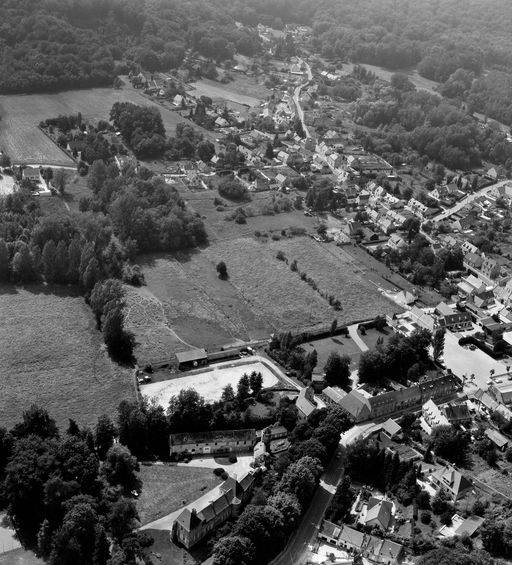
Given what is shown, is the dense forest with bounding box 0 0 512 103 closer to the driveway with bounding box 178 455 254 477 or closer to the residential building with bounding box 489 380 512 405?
the driveway with bounding box 178 455 254 477

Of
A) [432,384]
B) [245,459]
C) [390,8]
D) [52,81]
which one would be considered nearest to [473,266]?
[432,384]

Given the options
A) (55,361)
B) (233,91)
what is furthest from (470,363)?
(233,91)

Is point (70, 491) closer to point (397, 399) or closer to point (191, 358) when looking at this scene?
point (191, 358)

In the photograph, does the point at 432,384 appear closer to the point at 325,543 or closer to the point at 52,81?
the point at 325,543

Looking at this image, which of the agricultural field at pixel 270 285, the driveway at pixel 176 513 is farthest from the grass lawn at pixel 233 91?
the driveway at pixel 176 513

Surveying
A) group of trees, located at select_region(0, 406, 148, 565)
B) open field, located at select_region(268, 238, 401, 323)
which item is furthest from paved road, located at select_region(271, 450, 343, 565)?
open field, located at select_region(268, 238, 401, 323)

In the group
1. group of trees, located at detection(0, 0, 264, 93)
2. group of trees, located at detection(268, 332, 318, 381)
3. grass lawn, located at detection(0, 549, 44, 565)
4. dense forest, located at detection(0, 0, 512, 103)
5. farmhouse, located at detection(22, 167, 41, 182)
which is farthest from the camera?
dense forest, located at detection(0, 0, 512, 103)

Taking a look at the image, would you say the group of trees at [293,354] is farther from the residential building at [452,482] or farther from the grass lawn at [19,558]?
the grass lawn at [19,558]
